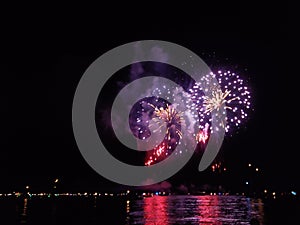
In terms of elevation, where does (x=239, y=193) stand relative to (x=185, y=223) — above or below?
above

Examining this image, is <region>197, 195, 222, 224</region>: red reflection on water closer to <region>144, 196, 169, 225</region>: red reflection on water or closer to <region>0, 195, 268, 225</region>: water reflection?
<region>0, 195, 268, 225</region>: water reflection

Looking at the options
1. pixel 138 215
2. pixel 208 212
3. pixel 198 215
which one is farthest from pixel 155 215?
pixel 208 212

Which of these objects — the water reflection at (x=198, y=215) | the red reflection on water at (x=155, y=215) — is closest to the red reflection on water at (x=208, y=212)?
the water reflection at (x=198, y=215)

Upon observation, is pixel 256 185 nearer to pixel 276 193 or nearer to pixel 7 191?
pixel 276 193

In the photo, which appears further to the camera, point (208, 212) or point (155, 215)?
point (208, 212)

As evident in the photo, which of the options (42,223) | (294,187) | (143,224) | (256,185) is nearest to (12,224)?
(42,223)

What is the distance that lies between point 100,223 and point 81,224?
154 centimetres

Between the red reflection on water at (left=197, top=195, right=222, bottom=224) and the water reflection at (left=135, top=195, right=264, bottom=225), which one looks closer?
the water reflection at (left=135, top=195, right=264, bottom=225)

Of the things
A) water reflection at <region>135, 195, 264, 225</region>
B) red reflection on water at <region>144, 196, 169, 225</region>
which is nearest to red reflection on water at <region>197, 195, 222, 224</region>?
water reflection at <region>135, 195, 264, 225</region>

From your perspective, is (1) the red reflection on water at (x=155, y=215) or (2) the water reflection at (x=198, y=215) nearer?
(1) the red reflection on water at (x=155, y=215)

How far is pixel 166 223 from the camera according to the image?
31172 mm

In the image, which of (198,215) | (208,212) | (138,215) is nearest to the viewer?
(198,215)

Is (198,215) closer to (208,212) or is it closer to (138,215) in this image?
(208,212)

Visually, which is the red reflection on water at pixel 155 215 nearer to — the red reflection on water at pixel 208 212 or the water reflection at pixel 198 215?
the water reflection at pixel 198 215
